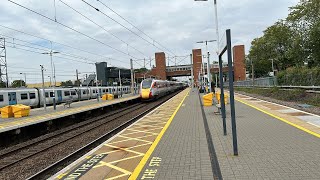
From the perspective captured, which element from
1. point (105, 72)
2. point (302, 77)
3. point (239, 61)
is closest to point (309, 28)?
point (302, 77)

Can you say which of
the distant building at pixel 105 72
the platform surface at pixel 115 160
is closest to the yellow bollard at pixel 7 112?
the platform surface at pixel 115 160

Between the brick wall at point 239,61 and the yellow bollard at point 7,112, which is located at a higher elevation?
the brick wall at point 239,61

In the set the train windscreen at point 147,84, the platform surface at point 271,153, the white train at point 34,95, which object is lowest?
the platform surface at point 271,153

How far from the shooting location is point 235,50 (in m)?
105

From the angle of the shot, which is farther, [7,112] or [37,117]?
[7,112]

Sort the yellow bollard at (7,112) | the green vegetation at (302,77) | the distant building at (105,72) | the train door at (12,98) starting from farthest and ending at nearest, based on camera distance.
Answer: the distant building at (105,72) < the train door at (12,98) < the yellow bollard at (7,112) < the green vegetation at (302,77)

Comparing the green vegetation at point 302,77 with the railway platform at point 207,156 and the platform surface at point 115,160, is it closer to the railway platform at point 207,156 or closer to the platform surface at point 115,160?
the railway platform at point 207,156

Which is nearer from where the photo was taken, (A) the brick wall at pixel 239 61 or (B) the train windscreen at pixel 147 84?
(B) the train windscreen at pixel 147 84

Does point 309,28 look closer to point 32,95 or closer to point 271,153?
point 271,153

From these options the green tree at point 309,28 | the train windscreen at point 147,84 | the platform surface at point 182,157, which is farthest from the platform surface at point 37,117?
A: the green tree at point 309,28

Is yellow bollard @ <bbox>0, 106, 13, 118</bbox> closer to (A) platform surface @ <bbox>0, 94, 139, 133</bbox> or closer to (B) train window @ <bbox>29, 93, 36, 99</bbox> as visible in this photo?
(A) platform surface @ <bbox>0, 94, 139, 133</bbox>

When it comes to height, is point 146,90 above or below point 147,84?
below

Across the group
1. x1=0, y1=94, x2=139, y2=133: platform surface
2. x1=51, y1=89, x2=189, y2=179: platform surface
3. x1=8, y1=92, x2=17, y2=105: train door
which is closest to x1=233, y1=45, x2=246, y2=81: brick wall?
x1=8, y1=92, x2=17, y2=105: train door

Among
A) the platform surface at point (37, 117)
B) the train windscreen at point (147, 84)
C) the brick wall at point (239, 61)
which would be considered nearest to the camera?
the platform surface at point (37, 117)
